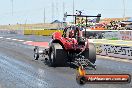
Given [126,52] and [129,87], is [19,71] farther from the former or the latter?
[126,52]

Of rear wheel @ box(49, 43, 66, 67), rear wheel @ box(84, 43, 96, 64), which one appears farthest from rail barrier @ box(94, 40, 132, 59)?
rear wheel @ box(49, 43, 66, 67)

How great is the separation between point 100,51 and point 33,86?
1326cm

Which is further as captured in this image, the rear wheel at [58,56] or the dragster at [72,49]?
the rear wheel at [58,56]

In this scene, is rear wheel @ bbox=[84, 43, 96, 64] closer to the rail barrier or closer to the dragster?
the dragster

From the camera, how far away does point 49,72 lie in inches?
532

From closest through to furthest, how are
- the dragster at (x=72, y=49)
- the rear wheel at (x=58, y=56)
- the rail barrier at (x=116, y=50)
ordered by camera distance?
the dragster at (x=72, y=49)
the rear wheel at (x=58, y=56)
the rail barrier at (x=116, y=50)

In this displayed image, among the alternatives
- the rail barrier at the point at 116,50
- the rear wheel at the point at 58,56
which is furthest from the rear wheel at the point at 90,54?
the rail barrier at the point at 116,50

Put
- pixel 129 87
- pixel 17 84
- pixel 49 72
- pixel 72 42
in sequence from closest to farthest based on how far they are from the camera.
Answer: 1. pixel 129 87
2. pixel 17 84
3. pixel 49 72
4. pixel 72 42

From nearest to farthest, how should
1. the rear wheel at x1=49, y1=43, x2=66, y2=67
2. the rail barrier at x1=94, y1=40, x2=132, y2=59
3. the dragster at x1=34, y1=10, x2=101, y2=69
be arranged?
1. the dragster at x1=34, y1=10, x2=101, y2=69
2. the rear wheel at x1=49, y1=43, x2=66, y2=67
3. the rail barrier at x1=94, y1=40, x2=132, y2=59

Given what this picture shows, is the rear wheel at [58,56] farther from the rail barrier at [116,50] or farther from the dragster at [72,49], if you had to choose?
the rail barrier at [116,50]

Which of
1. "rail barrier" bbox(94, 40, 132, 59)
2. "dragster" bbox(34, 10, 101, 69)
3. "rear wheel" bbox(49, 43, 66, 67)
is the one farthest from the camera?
"rail barrier" bbox(94, 40, 132, 59)

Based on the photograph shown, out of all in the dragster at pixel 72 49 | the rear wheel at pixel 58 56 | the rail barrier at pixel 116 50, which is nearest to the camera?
the dragster at pixel 72 49

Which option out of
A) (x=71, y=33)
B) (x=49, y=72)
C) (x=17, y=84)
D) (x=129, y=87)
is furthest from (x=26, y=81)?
(x=71, y=33)

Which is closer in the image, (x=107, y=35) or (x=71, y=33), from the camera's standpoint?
(x=71, y=33)
